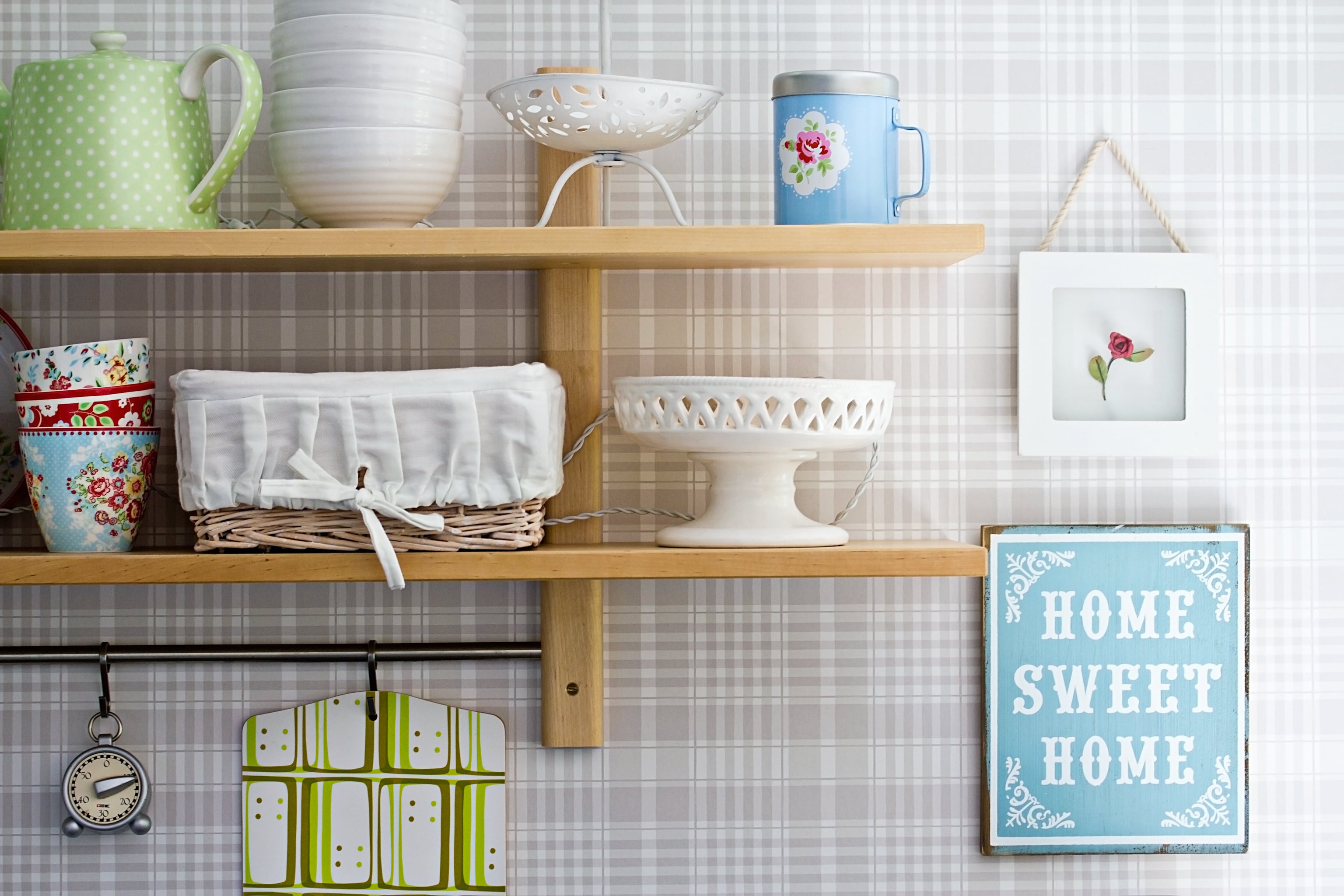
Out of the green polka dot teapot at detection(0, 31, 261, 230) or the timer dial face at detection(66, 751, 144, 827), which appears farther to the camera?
the timer dial face at detection(66, 751, 144, 827)

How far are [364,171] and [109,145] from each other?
20 cm

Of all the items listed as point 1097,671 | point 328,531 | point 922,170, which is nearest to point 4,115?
point 328,531

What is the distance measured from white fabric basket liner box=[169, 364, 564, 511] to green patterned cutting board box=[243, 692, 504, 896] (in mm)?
287

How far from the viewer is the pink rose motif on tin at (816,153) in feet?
2.91

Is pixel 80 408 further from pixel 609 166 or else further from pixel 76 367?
pixel 609 166

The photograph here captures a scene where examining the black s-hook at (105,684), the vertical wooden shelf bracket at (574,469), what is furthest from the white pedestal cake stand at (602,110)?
the black s-hook at (105,684)

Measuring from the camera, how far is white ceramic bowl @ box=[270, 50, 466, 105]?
0.87 meters

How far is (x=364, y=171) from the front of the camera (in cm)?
87

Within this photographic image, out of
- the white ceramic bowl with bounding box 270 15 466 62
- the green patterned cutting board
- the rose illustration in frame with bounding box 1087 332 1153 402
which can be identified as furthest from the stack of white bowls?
the rose illustration in frame with bounding box 1087 332 1153 402

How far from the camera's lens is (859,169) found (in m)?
0.89

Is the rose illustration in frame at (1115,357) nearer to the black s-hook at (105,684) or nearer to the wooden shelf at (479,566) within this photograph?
the wooden shelf at (479,566)

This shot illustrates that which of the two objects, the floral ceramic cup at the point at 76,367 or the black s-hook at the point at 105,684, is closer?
the floral ceramic cup at the point at 76,367

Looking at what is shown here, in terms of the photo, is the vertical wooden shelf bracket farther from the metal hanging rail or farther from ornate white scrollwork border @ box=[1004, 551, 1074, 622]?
ornate white scrollwork border @ box=[1004, 551, 1074, 622]

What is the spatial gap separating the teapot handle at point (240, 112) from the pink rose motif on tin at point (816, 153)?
436 millimetres
